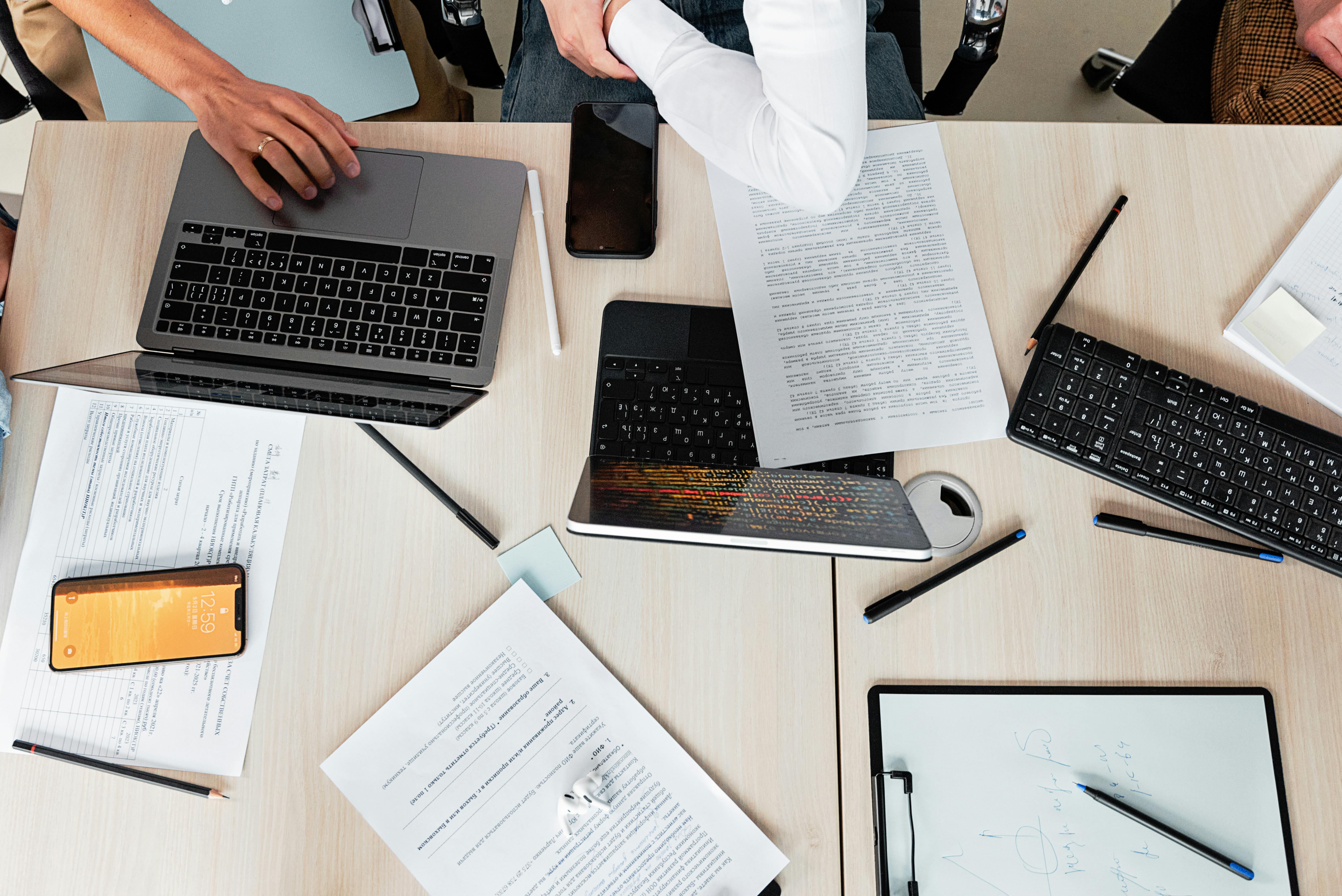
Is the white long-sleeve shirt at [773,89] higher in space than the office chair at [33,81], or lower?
lower

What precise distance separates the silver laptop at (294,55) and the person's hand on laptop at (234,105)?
0.20 feet

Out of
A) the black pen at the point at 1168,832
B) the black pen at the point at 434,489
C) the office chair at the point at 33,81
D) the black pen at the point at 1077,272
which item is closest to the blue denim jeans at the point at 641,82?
the black pen at the point at 1077,272

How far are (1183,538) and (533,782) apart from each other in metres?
0.66

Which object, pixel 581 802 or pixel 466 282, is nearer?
pixel 581 802

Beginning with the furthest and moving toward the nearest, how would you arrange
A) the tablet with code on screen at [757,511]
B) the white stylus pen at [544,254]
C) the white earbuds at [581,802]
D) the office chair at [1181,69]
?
1. the office chair at [1181,69]
2. the white stylus pen at [544,254]
3. the white earbuds at [581,802]
4. the tablet with code on screen at [757,511]

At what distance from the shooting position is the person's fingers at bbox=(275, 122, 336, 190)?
29.4 inches

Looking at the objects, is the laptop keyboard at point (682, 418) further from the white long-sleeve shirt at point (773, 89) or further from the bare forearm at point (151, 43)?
the bare forearm at point (151, 43)

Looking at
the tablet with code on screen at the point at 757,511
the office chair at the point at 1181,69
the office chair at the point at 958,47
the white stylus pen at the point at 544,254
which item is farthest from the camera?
the office chair at the point at 1181,69

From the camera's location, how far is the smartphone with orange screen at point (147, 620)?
676mm

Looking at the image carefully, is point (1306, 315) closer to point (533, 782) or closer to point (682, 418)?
point (682, 418)

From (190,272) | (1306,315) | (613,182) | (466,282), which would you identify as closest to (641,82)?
(613,182)

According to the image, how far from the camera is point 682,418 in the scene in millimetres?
709

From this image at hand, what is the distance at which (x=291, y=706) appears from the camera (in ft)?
2.22

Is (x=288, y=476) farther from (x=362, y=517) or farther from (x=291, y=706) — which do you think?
(x=291, y=706)
